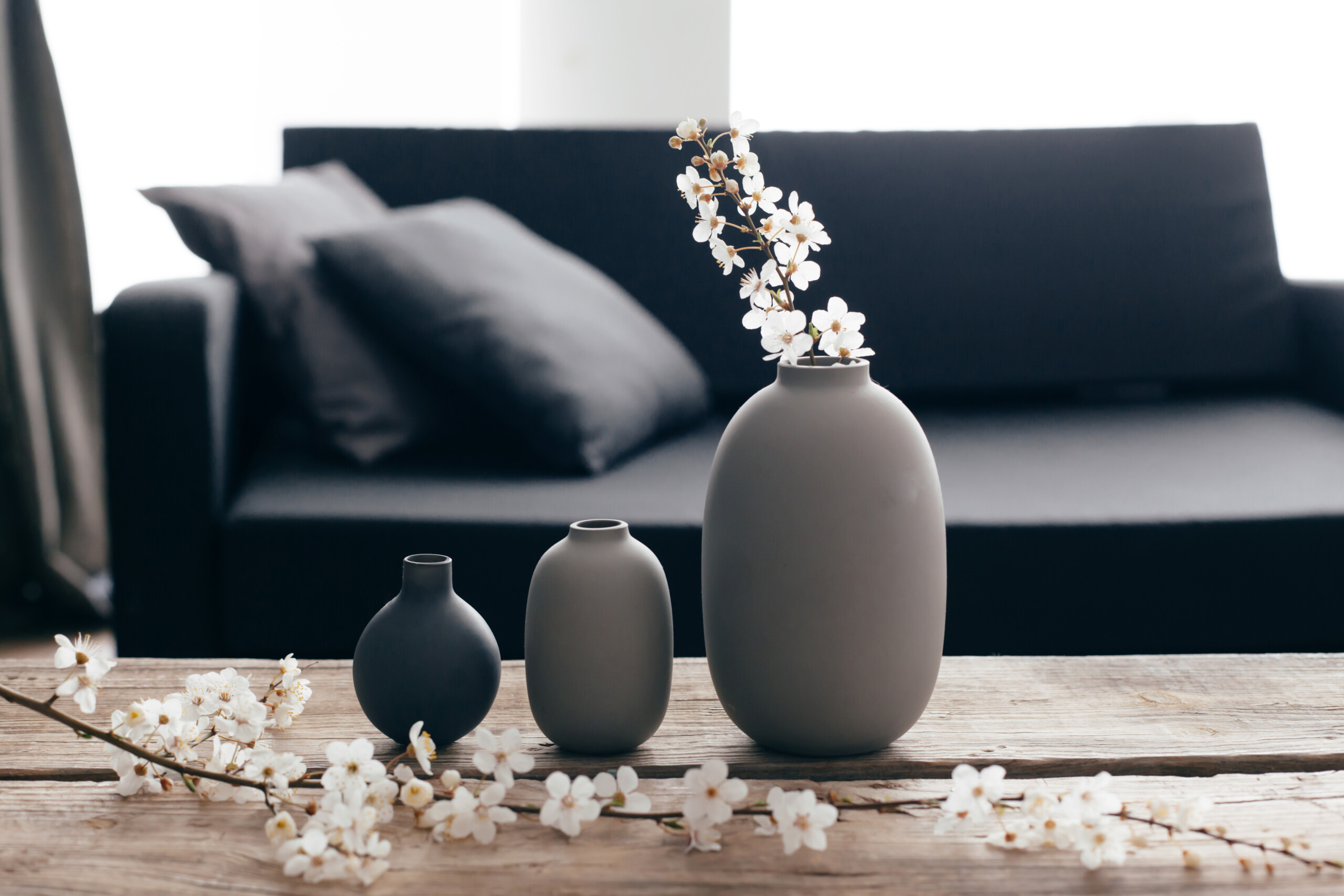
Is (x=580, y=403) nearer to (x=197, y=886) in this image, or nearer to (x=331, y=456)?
(x=331, y=456)

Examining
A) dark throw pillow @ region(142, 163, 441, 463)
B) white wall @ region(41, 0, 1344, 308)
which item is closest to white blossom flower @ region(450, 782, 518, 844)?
dark throw pillow @ region(142, 163, 441, 463)

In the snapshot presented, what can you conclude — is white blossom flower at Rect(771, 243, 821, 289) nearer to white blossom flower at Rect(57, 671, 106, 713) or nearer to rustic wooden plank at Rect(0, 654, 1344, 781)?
rustic wooden plank at Rect(0, 654, 1344, 781)

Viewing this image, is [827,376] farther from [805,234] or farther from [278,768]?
→ [278,768]

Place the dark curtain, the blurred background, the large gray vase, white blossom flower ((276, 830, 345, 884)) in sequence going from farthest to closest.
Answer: the blurred background
the dark curtain
the large gray vase
white blossom flower ((276, 830, 345, 884))

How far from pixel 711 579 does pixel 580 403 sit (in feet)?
2.67

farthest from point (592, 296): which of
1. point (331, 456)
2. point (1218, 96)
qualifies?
point (1218, 96)

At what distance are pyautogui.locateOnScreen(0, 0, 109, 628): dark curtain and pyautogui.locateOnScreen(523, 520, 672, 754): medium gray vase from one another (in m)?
2.02

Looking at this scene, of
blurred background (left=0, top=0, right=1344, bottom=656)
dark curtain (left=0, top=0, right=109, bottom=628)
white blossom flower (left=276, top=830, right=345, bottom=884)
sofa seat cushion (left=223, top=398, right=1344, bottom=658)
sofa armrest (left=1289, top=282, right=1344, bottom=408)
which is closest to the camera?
white blossom flower (left=276, top=830, right=345, bottom=884)

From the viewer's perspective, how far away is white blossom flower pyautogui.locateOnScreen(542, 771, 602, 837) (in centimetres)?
62

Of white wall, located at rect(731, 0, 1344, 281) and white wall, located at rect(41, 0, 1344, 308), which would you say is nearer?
white wall, located at rect(41, 0, 1344, 308)

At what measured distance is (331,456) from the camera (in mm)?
1606

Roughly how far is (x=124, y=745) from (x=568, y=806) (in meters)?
0.25

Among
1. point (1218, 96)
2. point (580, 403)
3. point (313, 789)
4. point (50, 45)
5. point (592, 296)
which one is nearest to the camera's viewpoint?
point (313, 789)

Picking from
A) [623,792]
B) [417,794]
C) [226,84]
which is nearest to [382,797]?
[417,794]
